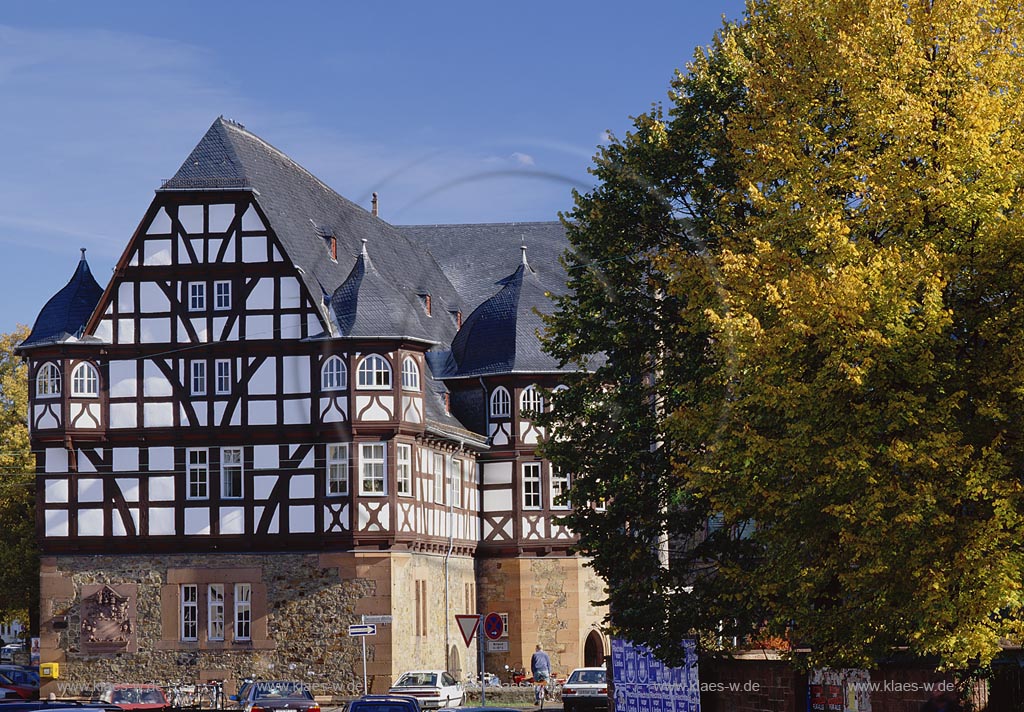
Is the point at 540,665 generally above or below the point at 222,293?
below

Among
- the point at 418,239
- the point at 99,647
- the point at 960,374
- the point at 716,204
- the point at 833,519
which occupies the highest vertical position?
the point at 418,239

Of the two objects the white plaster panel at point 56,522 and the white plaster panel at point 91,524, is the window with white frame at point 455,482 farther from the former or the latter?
the white plaster panel at point 56,522

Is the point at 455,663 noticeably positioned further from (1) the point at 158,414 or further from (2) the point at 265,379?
(1) the point at 158,414

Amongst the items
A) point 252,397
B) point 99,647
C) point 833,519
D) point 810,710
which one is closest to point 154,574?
point 99,647

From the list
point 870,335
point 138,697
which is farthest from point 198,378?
point 870,335

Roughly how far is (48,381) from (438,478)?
41.7 feet

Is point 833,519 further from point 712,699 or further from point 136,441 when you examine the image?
point 136,441

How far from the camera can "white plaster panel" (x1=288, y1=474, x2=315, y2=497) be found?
5116 centimetres

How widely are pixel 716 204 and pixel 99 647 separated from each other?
2855 centimetres

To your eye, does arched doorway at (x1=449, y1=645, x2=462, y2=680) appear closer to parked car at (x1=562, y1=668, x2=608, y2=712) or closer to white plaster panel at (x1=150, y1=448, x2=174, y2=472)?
white plaster panel at (x1=150, y1=448, x2=174, y2=472)

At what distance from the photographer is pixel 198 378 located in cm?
5188

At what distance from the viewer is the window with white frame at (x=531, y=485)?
193ft

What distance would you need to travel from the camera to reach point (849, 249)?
2133 cm

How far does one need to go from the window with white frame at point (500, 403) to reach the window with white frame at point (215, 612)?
501 inches
